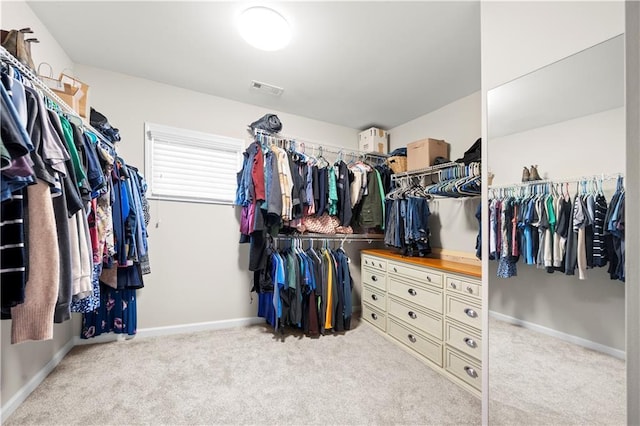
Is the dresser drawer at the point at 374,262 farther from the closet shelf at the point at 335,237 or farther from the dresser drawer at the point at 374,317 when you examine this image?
the dresser drawer at the point at 374,317

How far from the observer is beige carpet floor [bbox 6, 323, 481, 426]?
4.57 feet

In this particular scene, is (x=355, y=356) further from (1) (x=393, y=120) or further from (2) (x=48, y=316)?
(1) (x=393, y=120)

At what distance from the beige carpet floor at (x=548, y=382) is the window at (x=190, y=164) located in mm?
2518

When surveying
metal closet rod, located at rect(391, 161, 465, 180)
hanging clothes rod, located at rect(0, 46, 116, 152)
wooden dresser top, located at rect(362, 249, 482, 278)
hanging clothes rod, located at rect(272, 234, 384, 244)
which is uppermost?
hanging clothes rod, located at rect(0, 46, 116, 152)

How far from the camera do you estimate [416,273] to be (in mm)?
2125

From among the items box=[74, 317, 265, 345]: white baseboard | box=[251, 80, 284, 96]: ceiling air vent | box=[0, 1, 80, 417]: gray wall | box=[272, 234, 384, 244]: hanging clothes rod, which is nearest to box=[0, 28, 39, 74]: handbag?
box=[0, 1, 80, 417]: gray wall

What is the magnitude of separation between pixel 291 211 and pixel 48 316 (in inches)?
65.1

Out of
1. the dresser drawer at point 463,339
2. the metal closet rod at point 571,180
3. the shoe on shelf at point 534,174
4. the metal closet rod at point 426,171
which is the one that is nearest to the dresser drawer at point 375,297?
the dresser drawer at point 463,339

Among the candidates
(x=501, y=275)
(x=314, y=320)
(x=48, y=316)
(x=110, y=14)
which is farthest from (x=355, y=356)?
(x=110, y=14)

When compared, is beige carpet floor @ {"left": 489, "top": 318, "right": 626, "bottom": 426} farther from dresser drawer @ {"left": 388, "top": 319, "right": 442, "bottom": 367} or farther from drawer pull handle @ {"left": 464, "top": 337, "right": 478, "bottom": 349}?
dresser drawer @ {"left": 388, "top": 319, "right": 442, "bottom": 367}

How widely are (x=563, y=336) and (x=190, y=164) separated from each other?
2.98 meters

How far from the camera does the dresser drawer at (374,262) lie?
2517 millimetres

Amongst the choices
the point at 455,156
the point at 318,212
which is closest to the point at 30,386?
the point at 318,212

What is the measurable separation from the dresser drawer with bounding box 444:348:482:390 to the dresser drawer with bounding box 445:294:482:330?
0.81 feet
